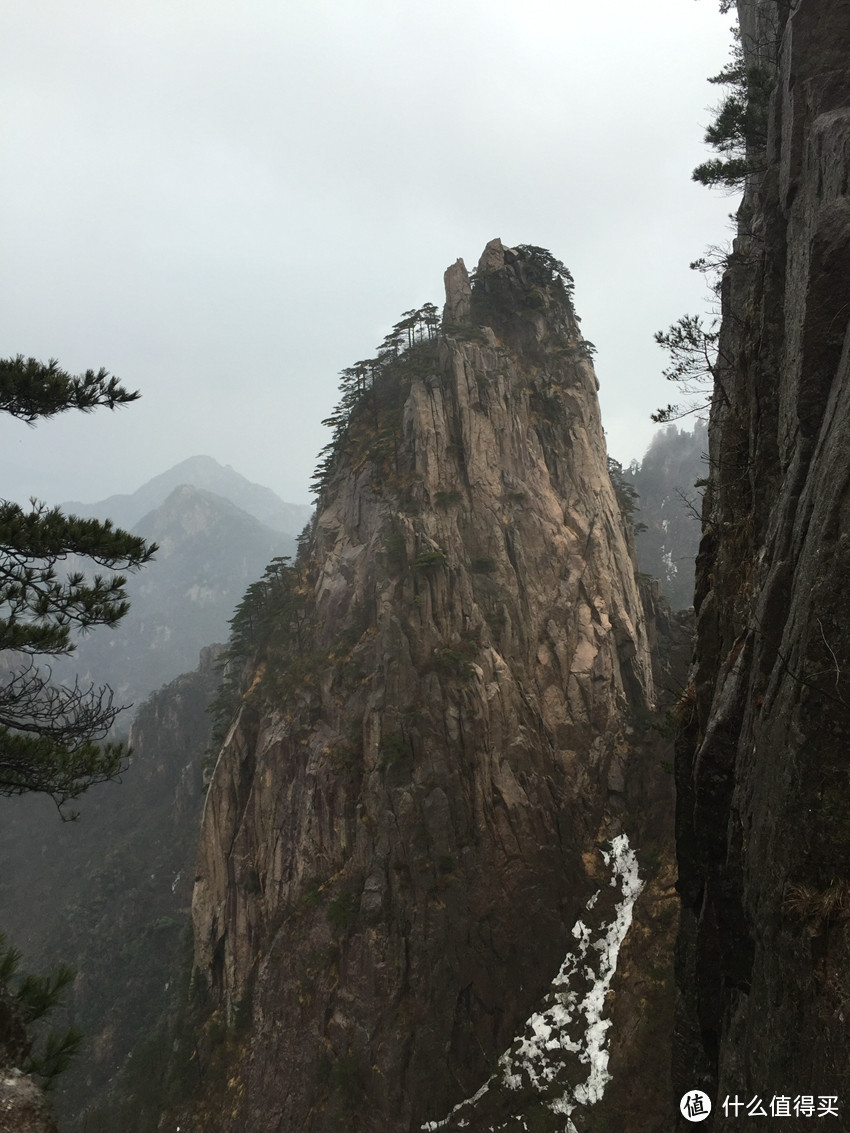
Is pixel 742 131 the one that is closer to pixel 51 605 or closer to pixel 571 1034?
pixel 51 605

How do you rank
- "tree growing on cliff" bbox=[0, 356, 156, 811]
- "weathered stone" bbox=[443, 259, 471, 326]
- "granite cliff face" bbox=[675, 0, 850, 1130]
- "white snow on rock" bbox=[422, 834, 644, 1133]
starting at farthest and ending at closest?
1. "weathered stone" bbox=[443, 259, 471, 326]
2. "white snow on rock" bbox=[422, 834, 644, 1133]
3. "tree growing on cliff" bbox=[0, 356, 156, 811]
4. "granite cliff face" bbox=[675, 0, 850, 1130]

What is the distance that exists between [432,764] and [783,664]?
2101 centimetres

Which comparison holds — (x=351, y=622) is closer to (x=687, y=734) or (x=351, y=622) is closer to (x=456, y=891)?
(x=456, y=891)

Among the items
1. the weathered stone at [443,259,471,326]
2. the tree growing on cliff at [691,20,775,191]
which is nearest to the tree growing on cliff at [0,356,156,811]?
the tree growing on cliff at [691,20,775,191]

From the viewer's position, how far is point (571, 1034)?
21266 mm

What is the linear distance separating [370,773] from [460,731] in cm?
460

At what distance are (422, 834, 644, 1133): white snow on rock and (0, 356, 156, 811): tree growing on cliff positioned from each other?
67.1 feet

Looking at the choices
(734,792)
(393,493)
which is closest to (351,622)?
(393,493)

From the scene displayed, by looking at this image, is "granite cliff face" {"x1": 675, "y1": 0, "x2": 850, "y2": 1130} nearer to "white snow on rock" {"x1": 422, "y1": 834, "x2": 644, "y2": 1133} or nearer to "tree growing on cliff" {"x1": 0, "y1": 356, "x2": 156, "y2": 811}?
"tree growing on cliff" {"x1": 0, "y1": 356, "x2": 156, "y2": 811}

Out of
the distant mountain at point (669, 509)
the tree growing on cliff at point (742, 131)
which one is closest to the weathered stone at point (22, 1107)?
the tree growing on cliff at point (742, 131)

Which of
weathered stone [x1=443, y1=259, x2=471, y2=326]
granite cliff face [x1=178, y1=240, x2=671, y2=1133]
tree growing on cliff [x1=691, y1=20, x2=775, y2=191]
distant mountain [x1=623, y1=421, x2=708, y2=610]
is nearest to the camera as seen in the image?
tree growing on cliff [x1=691, y1=20, x2=775, y2=191]

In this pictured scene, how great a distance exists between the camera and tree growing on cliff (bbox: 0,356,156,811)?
8.35m

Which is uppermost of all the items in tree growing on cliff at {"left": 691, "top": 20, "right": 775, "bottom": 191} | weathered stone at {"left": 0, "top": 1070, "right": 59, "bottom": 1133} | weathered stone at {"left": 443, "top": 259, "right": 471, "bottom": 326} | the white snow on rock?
weathered stone at {"left": 443, "top": 259, "right": 471, "bottom": 326}

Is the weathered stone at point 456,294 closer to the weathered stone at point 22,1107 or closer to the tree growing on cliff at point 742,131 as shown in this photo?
the tree growing on cliff at point 742,131
